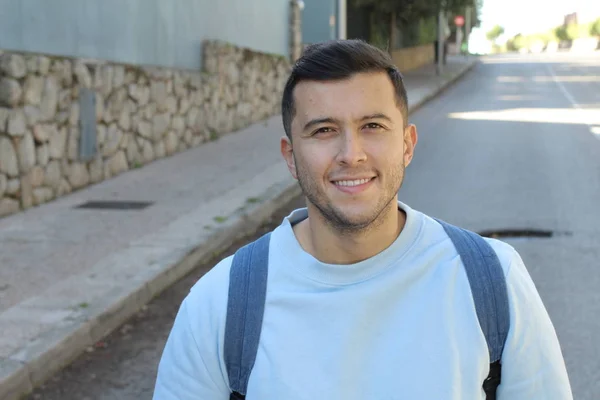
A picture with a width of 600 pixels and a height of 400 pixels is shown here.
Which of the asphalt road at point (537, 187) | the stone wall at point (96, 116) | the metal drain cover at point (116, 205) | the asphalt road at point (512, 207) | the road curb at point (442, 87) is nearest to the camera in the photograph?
the asphalt road at point (512, 207)

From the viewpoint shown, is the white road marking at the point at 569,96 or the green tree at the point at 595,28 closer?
the white road marking at the point at 569,96

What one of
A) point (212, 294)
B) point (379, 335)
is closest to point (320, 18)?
point (212, 294)

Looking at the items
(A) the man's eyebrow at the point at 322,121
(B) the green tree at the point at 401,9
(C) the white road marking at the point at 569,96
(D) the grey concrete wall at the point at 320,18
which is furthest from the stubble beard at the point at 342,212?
(B) the green tree at the point at 401,9

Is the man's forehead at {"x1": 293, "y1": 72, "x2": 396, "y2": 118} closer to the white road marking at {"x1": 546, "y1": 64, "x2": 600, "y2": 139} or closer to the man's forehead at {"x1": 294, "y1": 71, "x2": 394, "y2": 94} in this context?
the man's forehead at {"x1": 294, "y1": 71, "x2": 394, "y2": 94}

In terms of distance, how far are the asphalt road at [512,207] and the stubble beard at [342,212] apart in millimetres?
2743

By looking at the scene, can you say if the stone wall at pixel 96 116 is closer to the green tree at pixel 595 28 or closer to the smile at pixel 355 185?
the smile at pixel 355 185

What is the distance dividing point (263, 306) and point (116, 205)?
766cm

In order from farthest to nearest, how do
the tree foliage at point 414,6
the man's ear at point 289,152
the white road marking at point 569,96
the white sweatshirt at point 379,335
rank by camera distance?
the tree foliage at point 414,6
the white road marking at point 569,96
the man's ear at point 289,152
the white sweatshirt at point 379,335

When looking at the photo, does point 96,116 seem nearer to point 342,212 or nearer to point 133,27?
point 133,27

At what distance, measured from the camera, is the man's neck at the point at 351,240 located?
5.61 ft

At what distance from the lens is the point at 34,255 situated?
6828mm

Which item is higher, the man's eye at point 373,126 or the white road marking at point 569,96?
the man's eye at point 373,126

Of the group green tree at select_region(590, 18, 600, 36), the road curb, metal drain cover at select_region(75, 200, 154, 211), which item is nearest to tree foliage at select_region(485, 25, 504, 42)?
green tree at select_region(590, 18, 600, 36)

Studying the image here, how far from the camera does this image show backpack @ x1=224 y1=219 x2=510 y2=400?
1560mm
